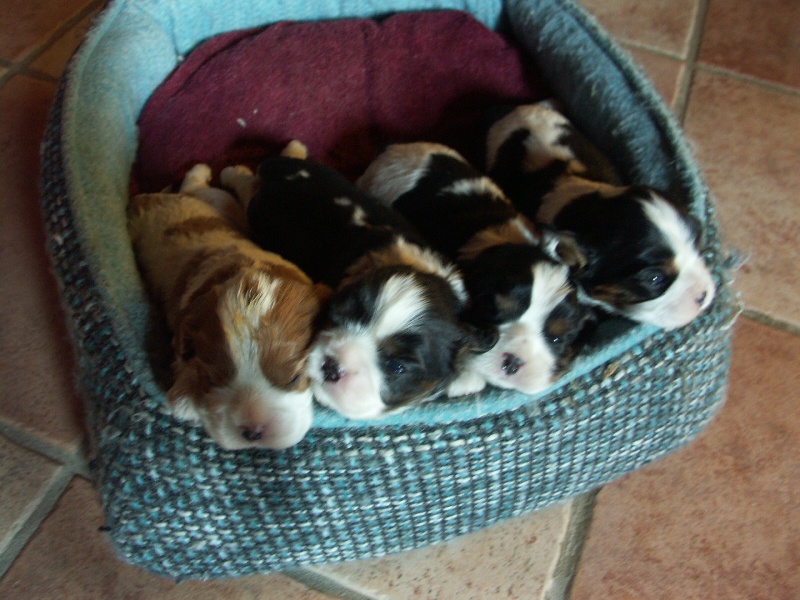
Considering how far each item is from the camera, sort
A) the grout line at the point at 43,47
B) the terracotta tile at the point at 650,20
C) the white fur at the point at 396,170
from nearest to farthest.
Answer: the white fur at the point at 396,170 < the grout line at the point at 43,47 < the terracotta tile at the point at 650,20

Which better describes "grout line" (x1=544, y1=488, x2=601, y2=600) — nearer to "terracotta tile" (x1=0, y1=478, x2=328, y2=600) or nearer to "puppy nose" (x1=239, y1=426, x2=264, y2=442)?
"terracotta tile" (x1=0, y1=478, x2=328, y2=600)

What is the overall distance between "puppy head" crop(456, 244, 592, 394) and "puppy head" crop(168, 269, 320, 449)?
409mm

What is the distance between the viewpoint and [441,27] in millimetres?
2662

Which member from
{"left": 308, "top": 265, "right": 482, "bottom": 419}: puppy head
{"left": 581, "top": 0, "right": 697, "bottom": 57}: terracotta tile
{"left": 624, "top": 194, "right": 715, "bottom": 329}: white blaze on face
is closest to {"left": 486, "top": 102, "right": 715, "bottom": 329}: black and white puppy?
{"left": 624, "top": 194, "right": 715, "bottom": 329}: white blaze on face

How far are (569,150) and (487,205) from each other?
38 centimetres

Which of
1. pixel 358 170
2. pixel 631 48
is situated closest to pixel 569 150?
pixel 358 170

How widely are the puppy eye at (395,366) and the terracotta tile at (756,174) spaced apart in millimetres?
1478

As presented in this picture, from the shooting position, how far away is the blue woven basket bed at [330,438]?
4.90 feet

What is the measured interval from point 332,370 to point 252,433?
0.61ft

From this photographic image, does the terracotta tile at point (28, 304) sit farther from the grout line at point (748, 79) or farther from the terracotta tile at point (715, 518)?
the grout line at point (748, 79)

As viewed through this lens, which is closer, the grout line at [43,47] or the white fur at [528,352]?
the white fur at [528,352]

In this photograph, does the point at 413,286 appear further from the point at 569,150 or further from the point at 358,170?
the point at 358,170

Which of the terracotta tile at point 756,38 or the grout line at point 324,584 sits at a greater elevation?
the terracotta tile at point 756,38

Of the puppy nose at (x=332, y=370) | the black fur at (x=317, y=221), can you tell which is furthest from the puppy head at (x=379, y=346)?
the black fur at (x=317, y=221)
